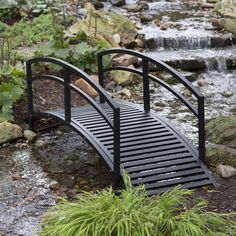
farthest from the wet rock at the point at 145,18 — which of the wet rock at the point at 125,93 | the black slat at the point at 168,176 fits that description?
the black slat at the point at 168,176

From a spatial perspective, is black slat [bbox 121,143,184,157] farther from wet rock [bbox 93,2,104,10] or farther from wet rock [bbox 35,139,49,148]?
wet rock [bbox 93,2,104,10]

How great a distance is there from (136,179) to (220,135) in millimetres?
1576

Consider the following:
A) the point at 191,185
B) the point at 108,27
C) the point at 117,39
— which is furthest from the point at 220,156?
the point at 108,27

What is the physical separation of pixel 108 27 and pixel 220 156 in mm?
6523

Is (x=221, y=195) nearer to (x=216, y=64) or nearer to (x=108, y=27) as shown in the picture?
(x=216, y=64)

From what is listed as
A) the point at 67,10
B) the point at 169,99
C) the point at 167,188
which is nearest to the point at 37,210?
the point at 167,188

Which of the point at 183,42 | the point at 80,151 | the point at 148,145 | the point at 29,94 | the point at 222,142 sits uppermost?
the point at 29,94

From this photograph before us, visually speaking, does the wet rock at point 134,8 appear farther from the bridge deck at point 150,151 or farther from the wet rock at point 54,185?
the wet rock at point 54,185

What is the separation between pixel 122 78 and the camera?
9.32 m

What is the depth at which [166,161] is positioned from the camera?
5.39 metres

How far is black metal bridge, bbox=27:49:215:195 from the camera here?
507cm

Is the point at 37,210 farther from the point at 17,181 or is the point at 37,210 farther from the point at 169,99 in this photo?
the point at 169,99

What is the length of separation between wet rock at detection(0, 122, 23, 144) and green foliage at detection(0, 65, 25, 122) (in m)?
0.22

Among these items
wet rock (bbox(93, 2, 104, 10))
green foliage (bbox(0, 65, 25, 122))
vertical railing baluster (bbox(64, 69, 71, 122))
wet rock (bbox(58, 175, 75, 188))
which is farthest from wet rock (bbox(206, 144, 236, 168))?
wet rock (bbox(93, 2, 104, 10))
